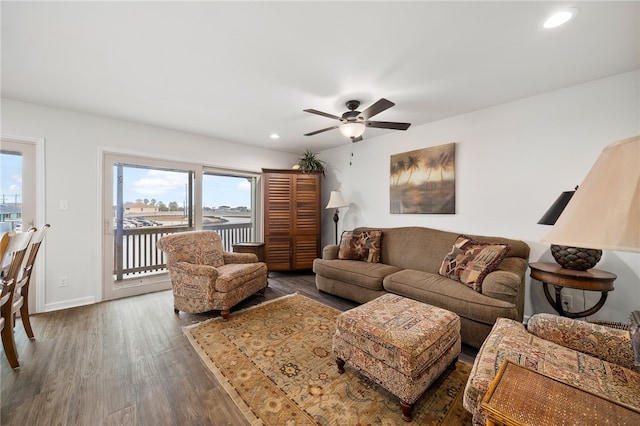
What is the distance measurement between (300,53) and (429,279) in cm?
248

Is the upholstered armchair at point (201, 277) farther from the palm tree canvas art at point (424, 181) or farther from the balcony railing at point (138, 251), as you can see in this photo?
the palm tree canvas art at point (424, 181)

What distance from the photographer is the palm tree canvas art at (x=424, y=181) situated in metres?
3.21

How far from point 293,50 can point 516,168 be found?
2666 millimetres

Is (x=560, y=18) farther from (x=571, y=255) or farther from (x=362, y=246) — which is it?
(x=362, y=246)

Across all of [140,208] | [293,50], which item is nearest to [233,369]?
[293,50]

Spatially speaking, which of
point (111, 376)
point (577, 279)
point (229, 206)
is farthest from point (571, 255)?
point (229, 206)

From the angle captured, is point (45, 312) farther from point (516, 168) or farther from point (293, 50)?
point (516, 168)

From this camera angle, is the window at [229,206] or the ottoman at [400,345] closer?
the ottoman at [400,345]

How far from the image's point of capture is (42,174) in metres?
2.77

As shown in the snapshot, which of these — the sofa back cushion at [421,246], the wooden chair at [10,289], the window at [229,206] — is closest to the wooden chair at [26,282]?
the wooden chair at [10,289]

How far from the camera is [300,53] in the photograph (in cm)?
188

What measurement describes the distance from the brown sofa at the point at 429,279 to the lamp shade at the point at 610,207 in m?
1.74

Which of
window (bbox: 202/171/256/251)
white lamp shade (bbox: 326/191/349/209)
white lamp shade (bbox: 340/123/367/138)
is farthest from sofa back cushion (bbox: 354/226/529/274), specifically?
window (bbox: 202/171/256/251)

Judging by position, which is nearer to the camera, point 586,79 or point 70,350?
point 70,350
